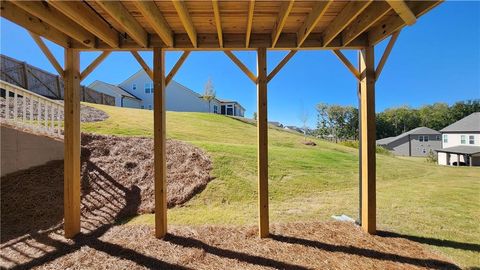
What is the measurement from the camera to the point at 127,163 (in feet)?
21.3

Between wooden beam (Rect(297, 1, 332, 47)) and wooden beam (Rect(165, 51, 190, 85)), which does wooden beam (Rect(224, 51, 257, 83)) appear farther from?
wooden beam (Rect(297, 1, 332, 47))

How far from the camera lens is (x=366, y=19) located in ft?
10.7

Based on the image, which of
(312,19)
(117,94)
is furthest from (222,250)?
(117,94)

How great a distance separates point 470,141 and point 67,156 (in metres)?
34.7

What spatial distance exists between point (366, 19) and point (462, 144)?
106 feet

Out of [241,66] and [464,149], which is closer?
[241,66]

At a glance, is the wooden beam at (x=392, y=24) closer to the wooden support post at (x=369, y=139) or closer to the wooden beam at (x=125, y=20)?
the wooden support post at (x=369, y=139)

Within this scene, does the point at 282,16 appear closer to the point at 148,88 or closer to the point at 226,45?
the point at 226,45

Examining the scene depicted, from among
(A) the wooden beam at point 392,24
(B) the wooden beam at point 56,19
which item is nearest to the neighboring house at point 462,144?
(A) the wooden beam at point 392,24

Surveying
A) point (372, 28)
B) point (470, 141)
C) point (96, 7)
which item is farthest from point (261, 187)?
point (470, 141)

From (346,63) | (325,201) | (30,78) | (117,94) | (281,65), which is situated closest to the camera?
(281,65)

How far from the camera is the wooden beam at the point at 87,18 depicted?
2.68 m

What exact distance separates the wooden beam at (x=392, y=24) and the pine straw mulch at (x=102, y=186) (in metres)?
4.82

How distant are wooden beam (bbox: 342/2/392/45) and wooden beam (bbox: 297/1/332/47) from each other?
697 mm
